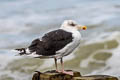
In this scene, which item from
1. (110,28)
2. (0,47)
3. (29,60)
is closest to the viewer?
(29,60)

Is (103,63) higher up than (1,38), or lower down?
lower down

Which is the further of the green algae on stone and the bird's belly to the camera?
the green algae on stone

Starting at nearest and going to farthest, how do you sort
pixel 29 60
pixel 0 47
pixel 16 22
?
pixel 29 60
pixel 0 47
pixel 16 22

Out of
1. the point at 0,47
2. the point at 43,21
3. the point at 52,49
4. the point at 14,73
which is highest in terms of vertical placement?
the point at 43,21

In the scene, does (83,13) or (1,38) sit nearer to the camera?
(1,38)

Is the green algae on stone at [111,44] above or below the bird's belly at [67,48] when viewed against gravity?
above

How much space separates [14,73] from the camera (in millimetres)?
15094

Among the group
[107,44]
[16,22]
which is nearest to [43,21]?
[16,22]

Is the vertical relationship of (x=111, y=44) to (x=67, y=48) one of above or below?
above

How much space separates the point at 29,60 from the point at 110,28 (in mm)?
4153

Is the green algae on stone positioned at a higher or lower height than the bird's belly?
higher

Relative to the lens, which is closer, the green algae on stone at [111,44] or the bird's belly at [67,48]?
the bird's belly at [67,48]

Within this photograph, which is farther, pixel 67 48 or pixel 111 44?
pixel 111 44

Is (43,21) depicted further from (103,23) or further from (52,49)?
(52,49)
